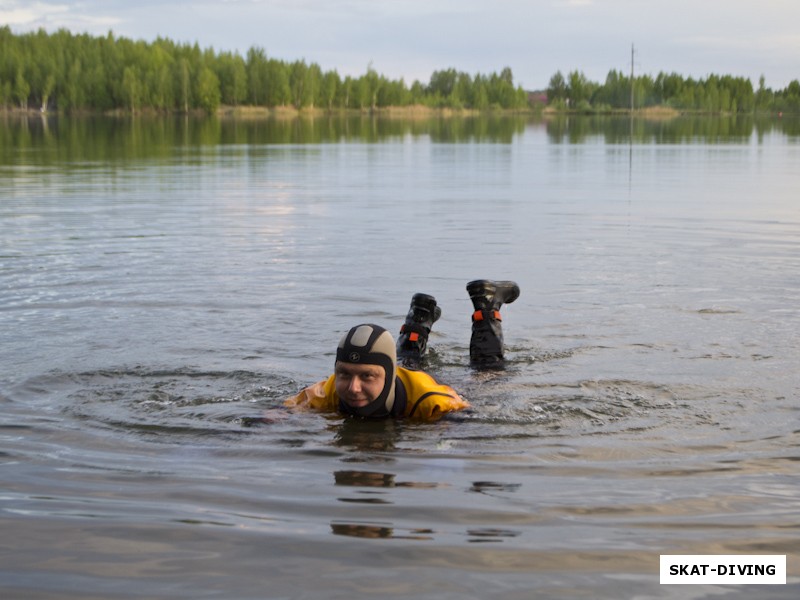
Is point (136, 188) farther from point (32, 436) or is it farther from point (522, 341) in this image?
point (32, 436)

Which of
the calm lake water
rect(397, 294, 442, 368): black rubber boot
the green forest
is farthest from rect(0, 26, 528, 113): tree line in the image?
rect(397, 294, 442, 368): black rubber boot

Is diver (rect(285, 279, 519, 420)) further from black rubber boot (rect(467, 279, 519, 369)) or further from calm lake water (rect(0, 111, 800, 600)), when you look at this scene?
black rubber boot (rect(467, 279, 519, 369))

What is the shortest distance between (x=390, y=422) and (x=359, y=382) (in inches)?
16.6

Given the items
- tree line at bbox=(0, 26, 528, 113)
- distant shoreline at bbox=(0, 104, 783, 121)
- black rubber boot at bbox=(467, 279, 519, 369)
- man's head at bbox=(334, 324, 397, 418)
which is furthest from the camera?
tree line at bbox=(0, 26, 528, 113)

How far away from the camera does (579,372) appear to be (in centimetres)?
841

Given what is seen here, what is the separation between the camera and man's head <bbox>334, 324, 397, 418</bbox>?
21.6ft

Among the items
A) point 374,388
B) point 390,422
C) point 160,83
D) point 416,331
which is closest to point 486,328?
point 416,331

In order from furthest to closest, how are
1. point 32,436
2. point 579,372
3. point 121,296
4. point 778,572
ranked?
point 121,296, point 579,372, point 32,436, point 778,572

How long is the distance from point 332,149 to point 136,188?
2129cm

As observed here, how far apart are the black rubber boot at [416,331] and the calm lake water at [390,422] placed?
350 mm

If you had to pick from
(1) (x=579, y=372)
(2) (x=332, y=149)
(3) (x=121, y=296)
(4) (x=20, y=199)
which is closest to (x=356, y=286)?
(3) (x=121, y=296)

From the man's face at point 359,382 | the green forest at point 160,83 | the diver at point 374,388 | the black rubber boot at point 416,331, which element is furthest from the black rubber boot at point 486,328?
the green forest at point 160,83

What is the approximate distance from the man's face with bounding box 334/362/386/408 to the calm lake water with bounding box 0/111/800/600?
0.21 meters

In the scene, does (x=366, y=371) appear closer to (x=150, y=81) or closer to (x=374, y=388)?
(x=374, y=388)
